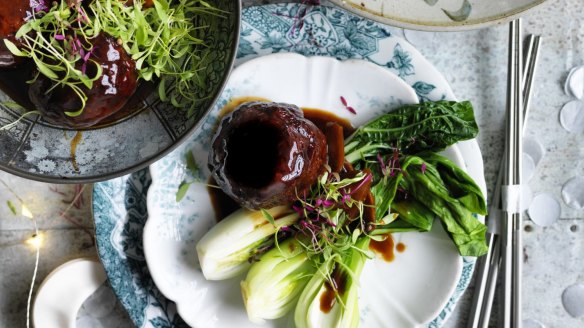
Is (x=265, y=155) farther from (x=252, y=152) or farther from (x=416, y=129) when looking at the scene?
(x=416, y=129)

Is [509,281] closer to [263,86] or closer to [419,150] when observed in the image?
[419,150]

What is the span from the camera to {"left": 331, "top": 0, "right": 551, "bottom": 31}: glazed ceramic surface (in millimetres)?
1629

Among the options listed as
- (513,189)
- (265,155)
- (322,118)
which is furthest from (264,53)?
(513,189)

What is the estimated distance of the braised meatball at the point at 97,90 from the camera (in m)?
1.38

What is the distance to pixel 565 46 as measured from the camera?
1948 millimetres

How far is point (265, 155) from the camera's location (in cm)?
161

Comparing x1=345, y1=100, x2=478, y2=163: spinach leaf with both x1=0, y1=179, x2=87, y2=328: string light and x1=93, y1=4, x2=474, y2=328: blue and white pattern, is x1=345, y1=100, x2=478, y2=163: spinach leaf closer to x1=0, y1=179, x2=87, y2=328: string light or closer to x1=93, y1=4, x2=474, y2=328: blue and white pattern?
x1=93, y1=4, x2=474, y2=328: blue and white pattern

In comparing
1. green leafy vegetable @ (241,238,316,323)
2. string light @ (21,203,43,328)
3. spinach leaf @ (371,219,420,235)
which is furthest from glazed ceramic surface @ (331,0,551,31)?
string light @ (21,203,43,328)

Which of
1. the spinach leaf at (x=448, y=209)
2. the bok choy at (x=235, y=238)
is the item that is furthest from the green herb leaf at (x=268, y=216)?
the spinach leaf at (x=448, y=209)

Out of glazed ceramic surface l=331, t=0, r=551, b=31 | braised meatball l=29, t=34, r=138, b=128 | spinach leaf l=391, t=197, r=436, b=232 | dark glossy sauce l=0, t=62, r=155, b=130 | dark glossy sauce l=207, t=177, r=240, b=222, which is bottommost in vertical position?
dark glossy sauce l=207, t=177, r=240, b=222

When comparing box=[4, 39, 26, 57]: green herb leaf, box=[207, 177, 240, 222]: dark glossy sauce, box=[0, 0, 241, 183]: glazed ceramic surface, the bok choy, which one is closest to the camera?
box=[4, 39, 26, 57]: green herb leaf

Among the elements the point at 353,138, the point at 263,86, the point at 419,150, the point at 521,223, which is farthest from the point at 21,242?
the point at 521,223

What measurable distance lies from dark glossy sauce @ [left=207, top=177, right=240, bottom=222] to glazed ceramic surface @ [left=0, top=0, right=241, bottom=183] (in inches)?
12.8

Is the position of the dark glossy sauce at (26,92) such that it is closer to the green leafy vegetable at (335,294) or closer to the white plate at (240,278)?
the white plate at (240,278)
